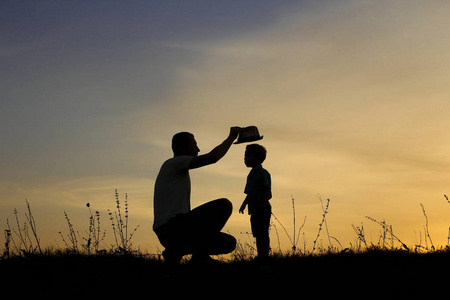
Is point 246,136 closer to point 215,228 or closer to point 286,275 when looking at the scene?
point 215,228

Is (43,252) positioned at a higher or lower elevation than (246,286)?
higher

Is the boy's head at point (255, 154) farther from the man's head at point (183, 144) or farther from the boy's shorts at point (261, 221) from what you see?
the man's head at point (183, 144)

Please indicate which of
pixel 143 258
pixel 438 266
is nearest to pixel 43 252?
pixel 143 258

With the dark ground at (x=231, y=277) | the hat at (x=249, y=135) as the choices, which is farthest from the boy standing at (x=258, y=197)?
the hat at (x=249, y=135)

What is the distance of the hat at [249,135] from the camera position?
665cm

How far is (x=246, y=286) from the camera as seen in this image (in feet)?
18.5

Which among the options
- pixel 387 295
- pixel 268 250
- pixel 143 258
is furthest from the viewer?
pixel 268 250

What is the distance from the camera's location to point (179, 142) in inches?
239

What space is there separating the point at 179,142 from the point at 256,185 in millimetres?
2310

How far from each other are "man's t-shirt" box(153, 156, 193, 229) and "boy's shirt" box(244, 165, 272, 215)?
231 centimetres

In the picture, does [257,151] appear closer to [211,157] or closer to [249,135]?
[249,135]

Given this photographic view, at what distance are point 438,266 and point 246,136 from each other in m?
3.04

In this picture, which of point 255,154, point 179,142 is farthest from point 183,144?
point 255,154

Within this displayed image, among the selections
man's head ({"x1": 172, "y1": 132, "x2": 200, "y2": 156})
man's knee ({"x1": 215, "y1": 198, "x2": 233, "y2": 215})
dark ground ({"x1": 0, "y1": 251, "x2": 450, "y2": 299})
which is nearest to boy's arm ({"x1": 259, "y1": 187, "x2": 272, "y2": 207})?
dark ground ({"x1": 0, "y1": 251, "x2": 450, "y2": 299})
